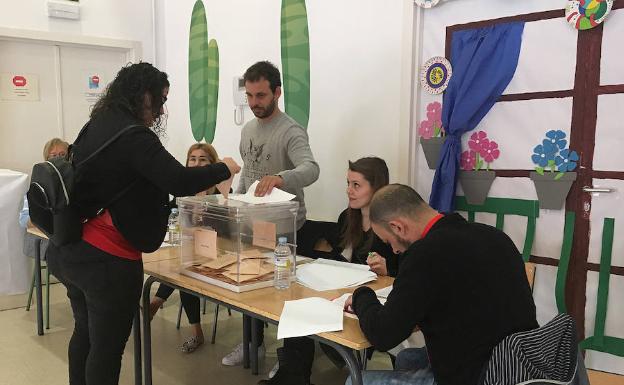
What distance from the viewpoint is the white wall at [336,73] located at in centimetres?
303

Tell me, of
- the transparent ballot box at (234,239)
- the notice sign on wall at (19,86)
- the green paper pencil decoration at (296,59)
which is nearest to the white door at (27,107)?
the notice sign on wall at (19,86)

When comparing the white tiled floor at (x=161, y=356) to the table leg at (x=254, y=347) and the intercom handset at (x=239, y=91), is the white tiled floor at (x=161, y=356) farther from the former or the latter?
the intercom handset at (x=239, y=91)

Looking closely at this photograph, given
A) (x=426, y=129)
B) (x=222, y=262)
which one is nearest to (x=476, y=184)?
(x=426, y=129)

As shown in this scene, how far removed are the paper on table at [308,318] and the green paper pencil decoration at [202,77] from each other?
3.05m

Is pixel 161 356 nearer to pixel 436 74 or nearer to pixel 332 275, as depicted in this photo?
pixel 332 275

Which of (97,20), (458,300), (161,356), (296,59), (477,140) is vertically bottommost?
(161,356)

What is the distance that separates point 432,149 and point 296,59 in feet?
4.20

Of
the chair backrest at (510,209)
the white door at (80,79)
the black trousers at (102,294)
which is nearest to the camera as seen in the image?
the black trousers at (102,294)

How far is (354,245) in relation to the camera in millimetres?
2459

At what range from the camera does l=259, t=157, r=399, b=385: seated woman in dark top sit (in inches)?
92.2

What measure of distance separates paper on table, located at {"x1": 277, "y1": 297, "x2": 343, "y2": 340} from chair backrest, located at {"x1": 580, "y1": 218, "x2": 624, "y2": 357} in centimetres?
135

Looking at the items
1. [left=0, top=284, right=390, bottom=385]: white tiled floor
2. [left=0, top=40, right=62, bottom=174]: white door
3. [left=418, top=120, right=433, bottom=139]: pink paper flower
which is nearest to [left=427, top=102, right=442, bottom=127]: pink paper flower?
[left=418, top=120, right=433, bottom=139]: pink paper flower

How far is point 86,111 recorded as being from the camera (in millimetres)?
4844

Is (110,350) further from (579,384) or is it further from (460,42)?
(460,42)
